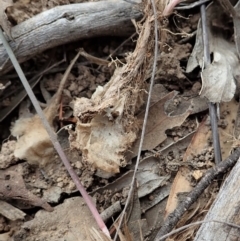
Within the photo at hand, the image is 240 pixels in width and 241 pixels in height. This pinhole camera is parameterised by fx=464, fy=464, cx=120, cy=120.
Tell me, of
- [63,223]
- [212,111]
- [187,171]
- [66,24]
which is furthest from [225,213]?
[66,24]

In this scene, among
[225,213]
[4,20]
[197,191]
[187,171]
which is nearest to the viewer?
[225,213]

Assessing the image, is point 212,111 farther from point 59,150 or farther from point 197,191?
point 59,150

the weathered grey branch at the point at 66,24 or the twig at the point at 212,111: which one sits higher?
the weathered grey branch at the point at 66,24

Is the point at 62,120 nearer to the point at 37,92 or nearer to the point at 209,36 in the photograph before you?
the point at 37,92


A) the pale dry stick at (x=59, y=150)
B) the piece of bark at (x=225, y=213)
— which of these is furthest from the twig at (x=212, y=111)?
the pale dry stick at (x=59, y=150)

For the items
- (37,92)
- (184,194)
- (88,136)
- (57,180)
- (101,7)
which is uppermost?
(101,7)

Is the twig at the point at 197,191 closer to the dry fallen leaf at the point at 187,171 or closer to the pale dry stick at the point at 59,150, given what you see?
the dry fallen leaf at the point at 187,171

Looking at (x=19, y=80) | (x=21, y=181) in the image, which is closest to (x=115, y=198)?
(x=21, y=181)
